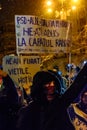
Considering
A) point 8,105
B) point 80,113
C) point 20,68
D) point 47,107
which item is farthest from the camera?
point 20,68

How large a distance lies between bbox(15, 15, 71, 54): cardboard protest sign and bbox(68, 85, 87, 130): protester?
3.08 meters

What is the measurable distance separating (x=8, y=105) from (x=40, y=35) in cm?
247

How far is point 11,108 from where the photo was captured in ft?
15.6

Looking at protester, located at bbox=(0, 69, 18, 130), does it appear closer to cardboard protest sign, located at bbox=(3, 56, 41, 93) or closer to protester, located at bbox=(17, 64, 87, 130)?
protester, located at bbox=(17, 64, 87, 130)

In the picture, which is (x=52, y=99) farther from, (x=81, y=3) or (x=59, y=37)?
(x=81, y=3)

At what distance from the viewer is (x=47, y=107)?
4.23 m

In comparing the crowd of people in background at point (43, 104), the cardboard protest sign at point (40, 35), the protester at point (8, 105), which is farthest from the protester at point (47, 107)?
the cardboard protest sign at point (40, 35)

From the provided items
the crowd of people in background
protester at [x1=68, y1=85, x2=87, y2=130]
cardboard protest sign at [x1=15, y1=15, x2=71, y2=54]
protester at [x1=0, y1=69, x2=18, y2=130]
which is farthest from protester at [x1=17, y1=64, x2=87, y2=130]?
cardboard protest sign at [x1=15, y1=15, x2=71, y2=54]

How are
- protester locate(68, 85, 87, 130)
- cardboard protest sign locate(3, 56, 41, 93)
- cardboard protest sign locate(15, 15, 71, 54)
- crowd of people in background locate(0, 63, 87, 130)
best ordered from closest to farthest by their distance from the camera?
protester locate(68, 85, 87, 130) < crowd of people in background locate(0, 63, 87, 130) < cardboard protest sign locate(15, 15, 71, 54) < cardboard protest sign locate(3, 56, 41, 93)

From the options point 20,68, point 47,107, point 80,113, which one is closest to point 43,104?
point 47,107

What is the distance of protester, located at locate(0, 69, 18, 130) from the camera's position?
4.68 m

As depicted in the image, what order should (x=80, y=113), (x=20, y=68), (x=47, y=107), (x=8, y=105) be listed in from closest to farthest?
(x=80, y=113)
(x=47, y=107)
(x=8, y=105)
(x=20, y=68)

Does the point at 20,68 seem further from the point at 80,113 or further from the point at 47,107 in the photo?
the point at 80,113

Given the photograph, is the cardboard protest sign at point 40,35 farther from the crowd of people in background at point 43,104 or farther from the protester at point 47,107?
the protester at point 47,107
